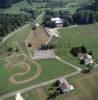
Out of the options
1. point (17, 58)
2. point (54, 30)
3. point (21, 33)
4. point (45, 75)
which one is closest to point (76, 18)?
point (54, 30)

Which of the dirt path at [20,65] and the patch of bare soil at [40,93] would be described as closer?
the patch of bare soil at [40,93]

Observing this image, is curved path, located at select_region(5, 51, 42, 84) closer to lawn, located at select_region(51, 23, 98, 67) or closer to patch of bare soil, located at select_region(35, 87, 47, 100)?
patch of bare soil, located at select_region(35, 87, 47, 100)

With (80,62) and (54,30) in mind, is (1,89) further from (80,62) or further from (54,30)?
(54,30)

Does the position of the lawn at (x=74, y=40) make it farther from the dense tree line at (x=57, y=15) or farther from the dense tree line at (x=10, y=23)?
the dense tree line at (x=10, y=23)

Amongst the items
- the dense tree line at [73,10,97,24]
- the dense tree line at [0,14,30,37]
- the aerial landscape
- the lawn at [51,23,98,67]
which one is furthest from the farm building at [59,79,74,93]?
the dense tree line at [73,10,97,24]

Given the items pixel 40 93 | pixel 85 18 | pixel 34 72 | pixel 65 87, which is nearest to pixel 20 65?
pixel 34 72

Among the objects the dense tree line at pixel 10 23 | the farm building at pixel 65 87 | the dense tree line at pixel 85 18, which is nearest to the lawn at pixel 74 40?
the dense tree line at pixel 85 18

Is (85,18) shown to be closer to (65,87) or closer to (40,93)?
(65,87)
